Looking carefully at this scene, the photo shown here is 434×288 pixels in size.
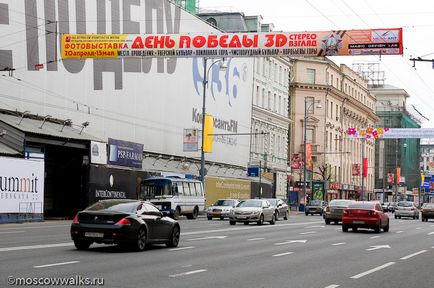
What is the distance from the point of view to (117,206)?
1870 cm

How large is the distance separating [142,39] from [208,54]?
305 centimetres

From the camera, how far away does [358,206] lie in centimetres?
3253

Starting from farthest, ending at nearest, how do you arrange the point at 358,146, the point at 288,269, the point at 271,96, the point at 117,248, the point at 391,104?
the point at 391,104 < the point at 358,146 < the point at 271,96 < the point at 117,248 < the point at 288,269

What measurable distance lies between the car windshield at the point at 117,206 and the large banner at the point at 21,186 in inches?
671

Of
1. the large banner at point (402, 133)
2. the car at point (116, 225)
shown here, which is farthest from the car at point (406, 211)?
the car at point (116, 225)

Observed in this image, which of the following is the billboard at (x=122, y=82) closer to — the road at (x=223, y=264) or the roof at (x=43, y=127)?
the roof at (x=43, y=127)

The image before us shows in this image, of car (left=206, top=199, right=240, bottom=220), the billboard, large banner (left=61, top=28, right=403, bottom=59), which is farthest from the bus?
large banner (left=61, top=28, right=403, bottom=59)

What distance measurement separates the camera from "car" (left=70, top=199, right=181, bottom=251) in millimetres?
17984

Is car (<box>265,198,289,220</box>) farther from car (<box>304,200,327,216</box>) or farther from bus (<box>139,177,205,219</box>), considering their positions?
car (<box>304,200,327,216</box>)

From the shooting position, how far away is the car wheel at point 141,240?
18.5 metres

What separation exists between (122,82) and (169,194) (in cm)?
1236

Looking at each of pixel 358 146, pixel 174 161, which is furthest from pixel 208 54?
pixel 358 146

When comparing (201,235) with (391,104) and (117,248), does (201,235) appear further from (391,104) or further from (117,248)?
(391,104)

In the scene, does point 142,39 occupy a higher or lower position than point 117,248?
higher
